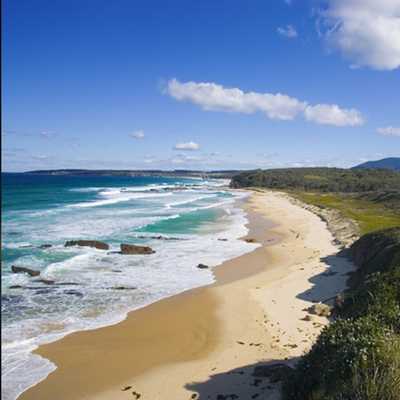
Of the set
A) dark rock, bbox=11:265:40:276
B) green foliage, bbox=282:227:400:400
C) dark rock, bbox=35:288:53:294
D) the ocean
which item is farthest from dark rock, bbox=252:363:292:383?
dark rock, bbox=11:265:40:276

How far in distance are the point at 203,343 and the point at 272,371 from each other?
2.78 metres

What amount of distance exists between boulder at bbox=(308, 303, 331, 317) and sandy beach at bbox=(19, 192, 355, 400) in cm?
23

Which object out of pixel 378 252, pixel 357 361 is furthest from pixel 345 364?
pixel 378 252

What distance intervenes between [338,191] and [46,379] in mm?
83816

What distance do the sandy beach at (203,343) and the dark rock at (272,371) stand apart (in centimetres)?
16

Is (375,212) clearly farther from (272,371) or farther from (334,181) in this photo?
(334,181)

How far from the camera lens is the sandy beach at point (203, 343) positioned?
328 inches

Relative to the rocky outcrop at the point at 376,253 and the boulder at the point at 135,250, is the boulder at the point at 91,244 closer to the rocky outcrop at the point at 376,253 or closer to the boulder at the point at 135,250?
the boulder at the point at 135,250

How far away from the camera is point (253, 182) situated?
370 feet

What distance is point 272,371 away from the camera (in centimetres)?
841

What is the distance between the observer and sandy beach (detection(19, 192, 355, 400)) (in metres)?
8.32

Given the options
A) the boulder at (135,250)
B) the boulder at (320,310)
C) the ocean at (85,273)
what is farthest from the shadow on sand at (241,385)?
the boulder at (135,250)

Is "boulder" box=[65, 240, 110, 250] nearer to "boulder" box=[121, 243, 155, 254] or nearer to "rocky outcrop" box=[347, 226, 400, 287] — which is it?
"boulder" box=[121, 243, 155, 254]

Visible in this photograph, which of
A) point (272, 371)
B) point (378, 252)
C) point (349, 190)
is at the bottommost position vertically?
point (272, 371)
